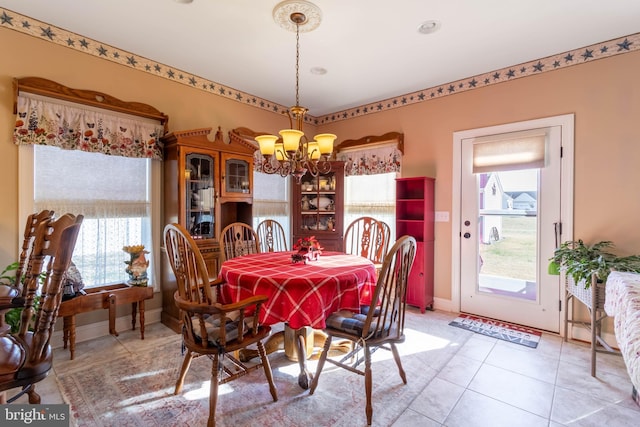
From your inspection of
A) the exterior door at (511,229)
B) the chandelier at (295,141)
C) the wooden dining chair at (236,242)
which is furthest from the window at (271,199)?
the exterior door at (511,229)

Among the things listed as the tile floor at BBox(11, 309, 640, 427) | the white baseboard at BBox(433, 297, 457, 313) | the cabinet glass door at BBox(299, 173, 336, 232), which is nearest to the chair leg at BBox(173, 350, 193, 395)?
the tile floor at BBox(11, 309, 640, 427)

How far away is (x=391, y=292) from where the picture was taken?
5.87 feet

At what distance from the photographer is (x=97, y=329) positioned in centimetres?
274

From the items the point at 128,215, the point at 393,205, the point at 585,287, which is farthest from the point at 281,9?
the point at 585,287

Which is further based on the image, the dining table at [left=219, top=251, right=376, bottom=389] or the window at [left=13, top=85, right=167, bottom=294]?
the window at [left=13, top=85, right=167, bottom=294]

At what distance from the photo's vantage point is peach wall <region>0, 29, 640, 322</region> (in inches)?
91.7

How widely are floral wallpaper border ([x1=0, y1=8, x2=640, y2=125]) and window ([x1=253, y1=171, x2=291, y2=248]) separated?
0.97 m

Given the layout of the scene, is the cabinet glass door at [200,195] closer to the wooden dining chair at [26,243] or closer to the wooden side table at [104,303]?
the wooden side table at [104,303]

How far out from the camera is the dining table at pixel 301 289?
5.70 feet

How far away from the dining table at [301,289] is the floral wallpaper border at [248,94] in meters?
2.26

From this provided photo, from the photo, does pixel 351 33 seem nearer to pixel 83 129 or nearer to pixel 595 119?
pixel 595 119

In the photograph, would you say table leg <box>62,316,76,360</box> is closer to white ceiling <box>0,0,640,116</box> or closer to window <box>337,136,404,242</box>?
white ceiling <box>0,0,640,116</box>

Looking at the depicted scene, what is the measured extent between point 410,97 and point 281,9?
2.13 meters

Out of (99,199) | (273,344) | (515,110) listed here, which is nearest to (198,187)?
(99,199)
